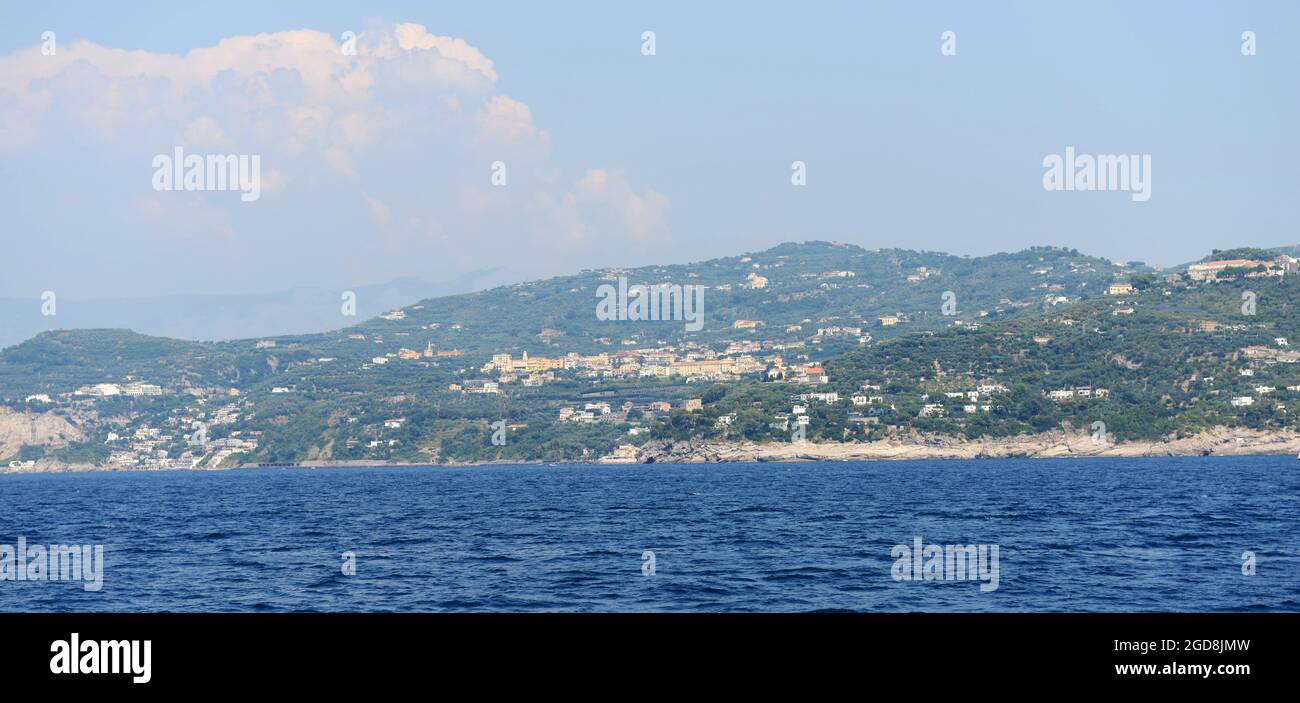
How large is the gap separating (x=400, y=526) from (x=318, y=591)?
2608 centimetres

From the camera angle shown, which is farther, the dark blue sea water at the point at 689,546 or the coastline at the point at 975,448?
the coastline at the point at 975,448

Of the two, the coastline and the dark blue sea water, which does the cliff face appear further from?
the dark blue sea water

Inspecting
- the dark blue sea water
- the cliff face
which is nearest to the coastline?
the cliff face

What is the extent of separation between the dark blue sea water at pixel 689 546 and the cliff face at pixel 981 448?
53.8 meters

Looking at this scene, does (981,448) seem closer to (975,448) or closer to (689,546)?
(975,448)

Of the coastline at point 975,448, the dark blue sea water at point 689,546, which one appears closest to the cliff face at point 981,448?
the coastline at point 975,448

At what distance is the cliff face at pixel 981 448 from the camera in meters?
151

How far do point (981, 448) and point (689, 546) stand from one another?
119122mm

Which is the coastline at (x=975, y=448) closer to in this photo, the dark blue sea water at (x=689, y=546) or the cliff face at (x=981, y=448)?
the cliff face at (x=981, y=448)

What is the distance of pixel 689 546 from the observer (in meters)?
50.0

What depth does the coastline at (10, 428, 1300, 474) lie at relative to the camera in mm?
150750

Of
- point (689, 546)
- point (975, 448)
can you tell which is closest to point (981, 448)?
point (975, 448)

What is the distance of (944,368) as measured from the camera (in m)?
196
